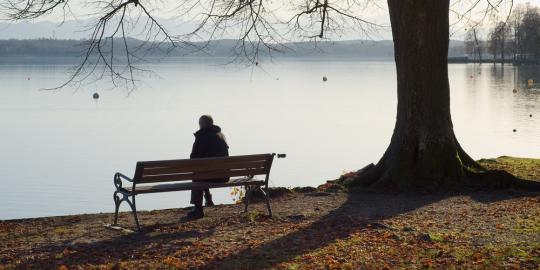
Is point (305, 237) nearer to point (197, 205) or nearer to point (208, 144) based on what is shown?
point (197, 205)

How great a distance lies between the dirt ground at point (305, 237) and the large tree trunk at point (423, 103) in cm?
93

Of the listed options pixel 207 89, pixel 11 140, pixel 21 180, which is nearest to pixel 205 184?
pixel 21 180

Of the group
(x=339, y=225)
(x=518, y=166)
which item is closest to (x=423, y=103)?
(x=518, y=166)

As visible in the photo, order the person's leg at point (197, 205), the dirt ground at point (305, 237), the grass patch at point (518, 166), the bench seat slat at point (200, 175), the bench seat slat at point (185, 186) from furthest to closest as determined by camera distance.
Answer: the grass patch at point (518, 166)
the person's leg at point (197, 205)
the bench seat slat at point (185, 186)
the bench seat slat at point (200, 175)
the dirt ground at point (305, 237)

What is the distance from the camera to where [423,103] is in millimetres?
12914

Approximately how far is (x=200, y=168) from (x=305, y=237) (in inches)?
71.8

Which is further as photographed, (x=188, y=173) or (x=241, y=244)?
(x=188, y=173)

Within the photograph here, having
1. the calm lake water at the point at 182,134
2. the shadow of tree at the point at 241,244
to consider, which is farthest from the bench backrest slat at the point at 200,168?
the calm lake water at the point at 182,134

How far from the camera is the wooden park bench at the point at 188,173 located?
967 cm

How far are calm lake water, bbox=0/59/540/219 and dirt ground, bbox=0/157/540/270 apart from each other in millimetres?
7380

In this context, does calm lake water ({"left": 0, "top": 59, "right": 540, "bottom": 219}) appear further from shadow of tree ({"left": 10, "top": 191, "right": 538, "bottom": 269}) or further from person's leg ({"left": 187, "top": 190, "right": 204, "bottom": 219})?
shadow of tree ({"left": 10, "top": 191, "right": 538, "bottom": 269})

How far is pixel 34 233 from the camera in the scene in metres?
9.71

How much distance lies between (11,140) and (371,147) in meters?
15.4

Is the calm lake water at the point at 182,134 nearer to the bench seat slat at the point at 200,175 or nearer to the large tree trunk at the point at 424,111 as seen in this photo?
the large tree trunk at the point at 424,111
